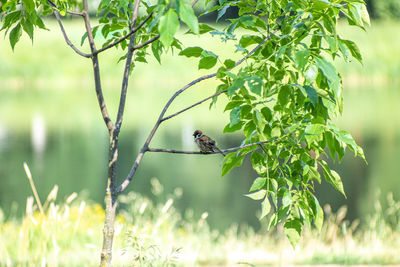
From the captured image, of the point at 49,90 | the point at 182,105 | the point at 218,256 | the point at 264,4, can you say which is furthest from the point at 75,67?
the point at 264,4

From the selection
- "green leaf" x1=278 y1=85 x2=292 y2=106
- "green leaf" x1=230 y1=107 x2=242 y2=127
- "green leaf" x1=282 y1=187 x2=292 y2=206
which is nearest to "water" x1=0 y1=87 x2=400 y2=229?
"green leaf" x1=282 y1=187 x2=292 y2=206

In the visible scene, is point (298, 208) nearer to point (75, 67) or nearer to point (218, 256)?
point (218, 256)

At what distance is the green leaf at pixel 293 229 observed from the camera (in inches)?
82.1

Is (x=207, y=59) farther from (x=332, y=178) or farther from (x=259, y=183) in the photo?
(x=332, y=178)

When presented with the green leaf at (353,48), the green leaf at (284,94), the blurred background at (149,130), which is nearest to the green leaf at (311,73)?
the green leaf at (284,94)

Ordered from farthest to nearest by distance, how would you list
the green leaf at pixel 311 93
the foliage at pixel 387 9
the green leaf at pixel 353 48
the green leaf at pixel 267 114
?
1. the foliage at pixel 387 9
2. the green leaf at pixel 267 114
3. the green leaf at pixel 353 48
4. the green leaf at pixel 311 93

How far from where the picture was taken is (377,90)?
28438 mm

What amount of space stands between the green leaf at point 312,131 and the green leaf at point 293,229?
17.3 inches

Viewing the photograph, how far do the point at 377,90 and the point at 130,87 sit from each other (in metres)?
14.7

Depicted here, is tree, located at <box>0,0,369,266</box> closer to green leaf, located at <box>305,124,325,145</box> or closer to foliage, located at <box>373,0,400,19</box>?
green leaf, located at <box>305,124,325,145</box>

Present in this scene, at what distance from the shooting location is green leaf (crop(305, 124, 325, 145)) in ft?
5.91

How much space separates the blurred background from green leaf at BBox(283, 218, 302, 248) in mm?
907

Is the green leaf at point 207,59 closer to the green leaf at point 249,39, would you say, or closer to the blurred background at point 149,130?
the green leaf at point 249,39

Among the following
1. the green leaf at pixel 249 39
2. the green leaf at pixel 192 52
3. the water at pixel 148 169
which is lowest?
the water at pixel 148 169
